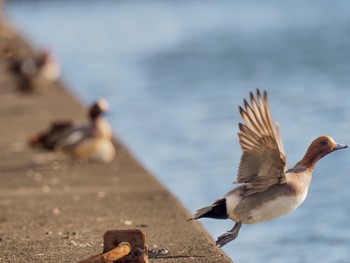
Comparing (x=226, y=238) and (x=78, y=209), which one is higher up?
(x=226, y=238)

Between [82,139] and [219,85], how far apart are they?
9360 millimetres

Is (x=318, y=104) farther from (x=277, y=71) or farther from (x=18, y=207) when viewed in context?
(x=18, y=207)

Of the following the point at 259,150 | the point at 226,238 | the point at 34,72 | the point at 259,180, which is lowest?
the point at 34,72

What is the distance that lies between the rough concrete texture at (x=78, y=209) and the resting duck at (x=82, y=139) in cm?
13

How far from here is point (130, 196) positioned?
31.7 ft

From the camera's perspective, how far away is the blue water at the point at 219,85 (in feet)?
34.0

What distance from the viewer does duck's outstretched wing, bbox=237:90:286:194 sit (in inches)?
266

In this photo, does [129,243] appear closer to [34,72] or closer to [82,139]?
[82,139]

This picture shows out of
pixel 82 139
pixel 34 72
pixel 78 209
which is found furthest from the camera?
pixel 34 72

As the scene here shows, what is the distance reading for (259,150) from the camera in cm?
682

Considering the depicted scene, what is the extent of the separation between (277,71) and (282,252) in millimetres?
14770

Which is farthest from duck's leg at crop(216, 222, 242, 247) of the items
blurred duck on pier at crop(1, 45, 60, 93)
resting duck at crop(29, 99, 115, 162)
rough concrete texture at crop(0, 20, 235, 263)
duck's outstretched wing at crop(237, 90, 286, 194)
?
blurred duck on pier at crop(1, 45, 60, 93)

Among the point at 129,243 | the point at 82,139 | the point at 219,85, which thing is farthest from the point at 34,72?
the point at 129,243

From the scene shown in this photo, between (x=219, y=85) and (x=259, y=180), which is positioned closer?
(x=259, y=180)
